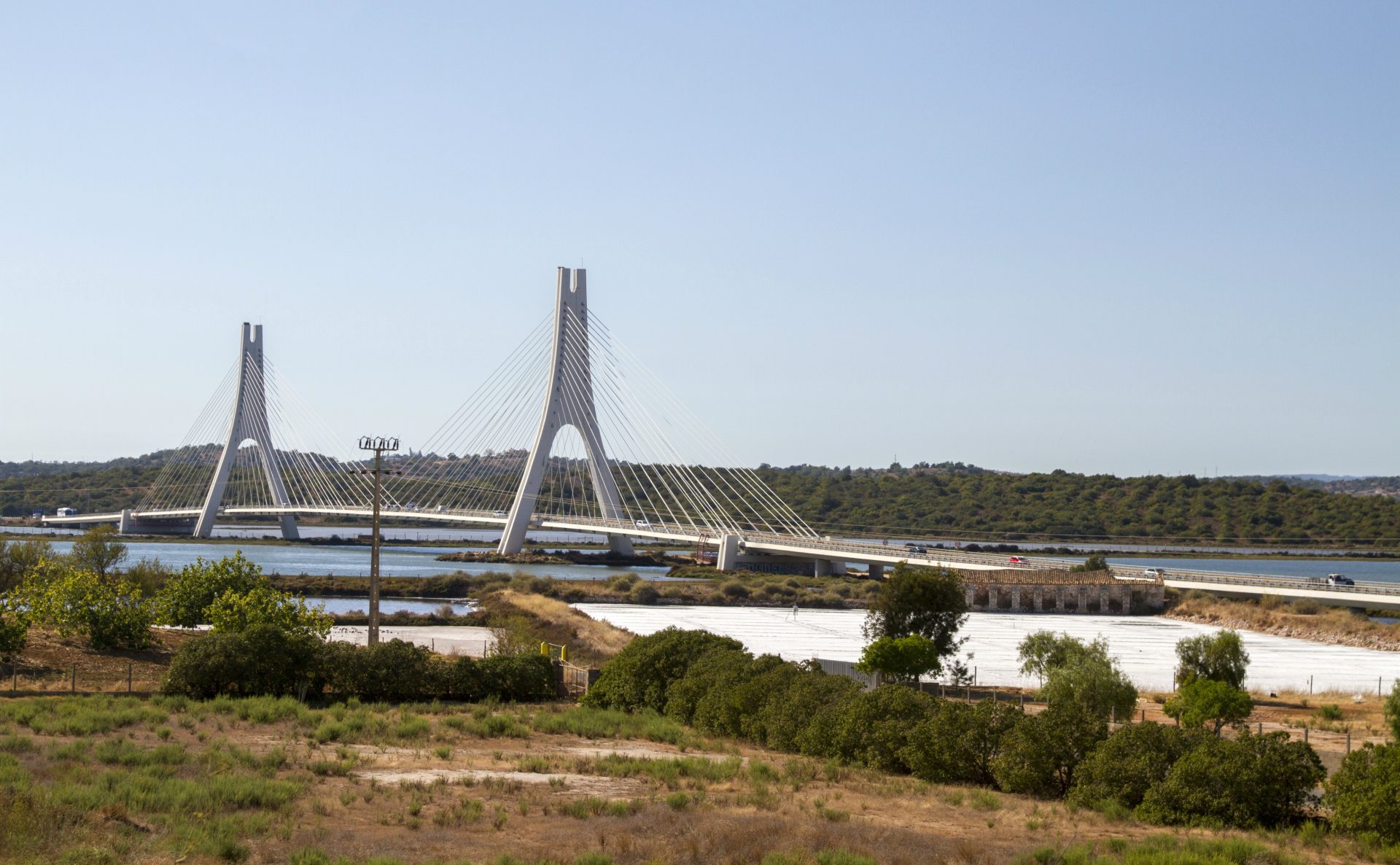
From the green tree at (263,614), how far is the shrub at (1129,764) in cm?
1729

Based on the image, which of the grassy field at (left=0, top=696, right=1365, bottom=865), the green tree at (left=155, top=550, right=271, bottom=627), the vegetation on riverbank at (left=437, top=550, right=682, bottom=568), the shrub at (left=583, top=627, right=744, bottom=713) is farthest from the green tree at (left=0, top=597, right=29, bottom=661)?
the vegetation on riverbank at (left=437, top=550, right=682, bottom=568)

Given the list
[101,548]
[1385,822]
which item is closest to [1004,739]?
[1385,822]

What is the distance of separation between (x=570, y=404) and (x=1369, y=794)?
62.7m

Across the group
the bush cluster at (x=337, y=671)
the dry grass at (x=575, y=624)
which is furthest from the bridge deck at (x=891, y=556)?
the bush cluster at (x=337, y=671)

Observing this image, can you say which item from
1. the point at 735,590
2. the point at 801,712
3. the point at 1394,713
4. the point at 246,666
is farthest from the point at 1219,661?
→ the point at 735,590

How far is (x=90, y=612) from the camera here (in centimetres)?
2994

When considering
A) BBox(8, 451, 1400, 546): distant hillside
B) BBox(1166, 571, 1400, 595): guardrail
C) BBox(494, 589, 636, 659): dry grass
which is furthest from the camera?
BBox(8, 451, 1400, 546): distant hillside

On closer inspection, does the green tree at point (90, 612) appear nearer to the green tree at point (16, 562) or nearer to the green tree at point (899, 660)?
the green tree at point (16, 562)

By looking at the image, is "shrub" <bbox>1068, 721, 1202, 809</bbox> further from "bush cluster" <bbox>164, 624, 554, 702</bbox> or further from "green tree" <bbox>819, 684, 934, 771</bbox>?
"bush cluster" <bbox>164, 624, 554, 702</bbox>

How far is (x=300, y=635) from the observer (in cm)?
2741

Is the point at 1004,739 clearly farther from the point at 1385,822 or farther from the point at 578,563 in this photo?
the point at 578,563

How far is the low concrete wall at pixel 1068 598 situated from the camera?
5800 cm

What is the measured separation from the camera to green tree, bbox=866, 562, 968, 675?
33812 millimetres

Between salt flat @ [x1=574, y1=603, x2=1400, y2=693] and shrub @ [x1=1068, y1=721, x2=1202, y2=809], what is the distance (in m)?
16.0
